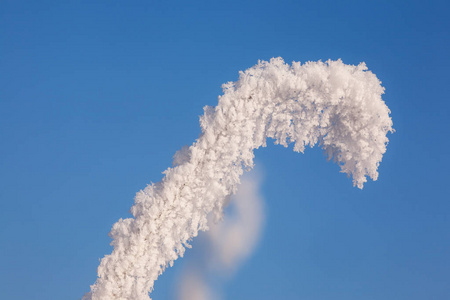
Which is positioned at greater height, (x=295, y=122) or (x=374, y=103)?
(x=295, y=122)

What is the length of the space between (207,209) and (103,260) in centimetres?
347

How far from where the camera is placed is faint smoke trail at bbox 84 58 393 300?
16266 millimetres

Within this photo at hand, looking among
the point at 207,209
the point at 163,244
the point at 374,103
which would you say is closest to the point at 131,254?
the point at 163,244

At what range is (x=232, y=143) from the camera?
16.4 metres

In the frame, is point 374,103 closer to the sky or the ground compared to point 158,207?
closer to the ground

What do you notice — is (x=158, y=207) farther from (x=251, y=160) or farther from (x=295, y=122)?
(x=295, y=122)

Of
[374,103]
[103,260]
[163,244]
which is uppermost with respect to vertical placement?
[103,260]

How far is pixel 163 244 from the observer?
16.2 meters

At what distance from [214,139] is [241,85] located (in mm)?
1828

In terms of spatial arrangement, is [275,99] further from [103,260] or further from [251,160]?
[103,260]

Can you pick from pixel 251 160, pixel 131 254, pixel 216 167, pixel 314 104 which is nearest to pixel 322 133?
pixel 314 104

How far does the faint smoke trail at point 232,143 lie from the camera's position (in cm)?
1627

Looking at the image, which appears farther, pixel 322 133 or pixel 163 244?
pixel 322 133

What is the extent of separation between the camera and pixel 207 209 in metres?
16.7
